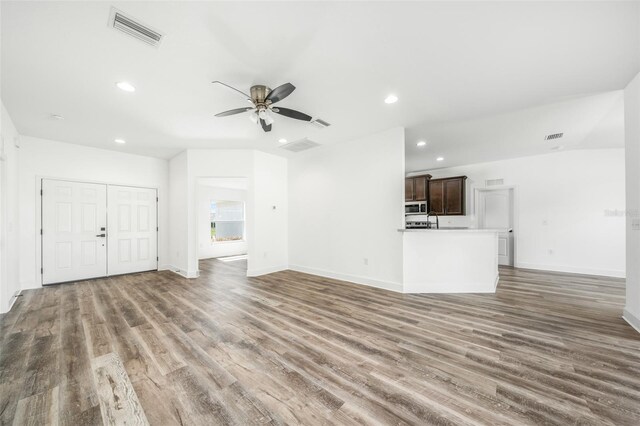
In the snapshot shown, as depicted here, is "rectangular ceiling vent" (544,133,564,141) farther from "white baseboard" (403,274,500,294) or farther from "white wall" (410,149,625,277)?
"white baseboard" (403,274,500,294)

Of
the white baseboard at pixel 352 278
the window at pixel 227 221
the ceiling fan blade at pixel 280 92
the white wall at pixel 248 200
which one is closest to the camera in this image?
the ceiling fan blade at pixel 280 92

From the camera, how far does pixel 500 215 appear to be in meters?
6.70

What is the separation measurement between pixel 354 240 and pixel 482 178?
14.9 ft

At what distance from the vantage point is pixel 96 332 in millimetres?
2738

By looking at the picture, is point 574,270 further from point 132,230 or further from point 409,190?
point 132,230

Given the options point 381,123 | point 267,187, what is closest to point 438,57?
point 381,123

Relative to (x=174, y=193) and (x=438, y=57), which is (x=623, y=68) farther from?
(x=174, y=193)

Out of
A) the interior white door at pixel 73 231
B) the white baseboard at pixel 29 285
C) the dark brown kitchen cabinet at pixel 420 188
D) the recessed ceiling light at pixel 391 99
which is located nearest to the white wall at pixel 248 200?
the interior white door at pixel 73 231

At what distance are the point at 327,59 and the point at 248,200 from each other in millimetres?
3852

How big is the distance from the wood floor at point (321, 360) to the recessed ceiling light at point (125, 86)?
2823mm

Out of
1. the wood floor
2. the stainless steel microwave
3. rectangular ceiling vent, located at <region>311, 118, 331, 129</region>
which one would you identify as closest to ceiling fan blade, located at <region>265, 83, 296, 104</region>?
rectangular ceiling vent, located at <region>311, 118, 331, 129</region>

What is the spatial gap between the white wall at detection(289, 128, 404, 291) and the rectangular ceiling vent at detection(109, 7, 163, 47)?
352cm

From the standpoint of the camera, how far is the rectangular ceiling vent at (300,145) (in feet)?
16.5

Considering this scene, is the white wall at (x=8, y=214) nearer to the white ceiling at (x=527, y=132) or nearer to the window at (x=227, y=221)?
the window at (x=227, y=221)
